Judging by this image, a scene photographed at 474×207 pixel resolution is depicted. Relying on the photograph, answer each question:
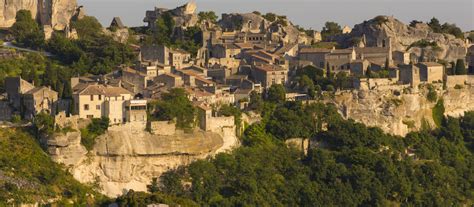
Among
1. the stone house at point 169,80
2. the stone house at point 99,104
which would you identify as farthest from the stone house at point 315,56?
the stone house at point 99,104

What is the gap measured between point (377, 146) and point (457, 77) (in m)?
7.57

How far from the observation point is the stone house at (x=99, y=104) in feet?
175

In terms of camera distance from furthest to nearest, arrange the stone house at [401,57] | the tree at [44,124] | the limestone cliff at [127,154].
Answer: the stone house at [401,57] → the limestone cliff at [127,154] → the tree at [44,124]

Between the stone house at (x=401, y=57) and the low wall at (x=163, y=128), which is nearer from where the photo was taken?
the low wall at (x=163, y=128)

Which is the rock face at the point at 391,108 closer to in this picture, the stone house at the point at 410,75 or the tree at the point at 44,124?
the stone house at the point at 410,75

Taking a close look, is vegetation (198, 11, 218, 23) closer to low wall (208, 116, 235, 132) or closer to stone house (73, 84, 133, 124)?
low wall (208, 116, 235, 132)

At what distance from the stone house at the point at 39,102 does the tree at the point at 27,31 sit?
1159 centimetres

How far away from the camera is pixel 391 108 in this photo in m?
62.8

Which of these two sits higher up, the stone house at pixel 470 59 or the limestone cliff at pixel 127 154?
the stone house at pixel 470 59

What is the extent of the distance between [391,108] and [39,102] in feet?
54.2

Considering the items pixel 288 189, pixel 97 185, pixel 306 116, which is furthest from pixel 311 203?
pixel 97 185

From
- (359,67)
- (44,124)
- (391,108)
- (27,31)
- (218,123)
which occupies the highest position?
(27,31)

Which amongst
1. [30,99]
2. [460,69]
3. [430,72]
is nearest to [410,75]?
[430,72]

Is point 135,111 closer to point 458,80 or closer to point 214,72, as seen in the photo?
point 214,72
